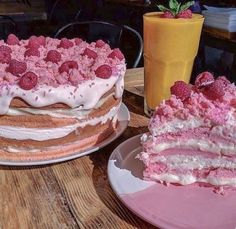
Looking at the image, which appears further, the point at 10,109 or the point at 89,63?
the point at 89,63

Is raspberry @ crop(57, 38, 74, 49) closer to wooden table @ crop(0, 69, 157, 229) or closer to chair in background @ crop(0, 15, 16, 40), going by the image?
wooden table @ crop(0, 69, 157, 229)

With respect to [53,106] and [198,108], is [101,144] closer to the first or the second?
[53,106]

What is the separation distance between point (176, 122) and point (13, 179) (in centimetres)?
40

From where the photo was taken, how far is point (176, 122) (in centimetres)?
87

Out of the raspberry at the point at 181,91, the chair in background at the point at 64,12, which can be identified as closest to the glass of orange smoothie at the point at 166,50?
the raspberry at the point at 181,91

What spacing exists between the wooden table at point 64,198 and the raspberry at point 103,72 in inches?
7.9

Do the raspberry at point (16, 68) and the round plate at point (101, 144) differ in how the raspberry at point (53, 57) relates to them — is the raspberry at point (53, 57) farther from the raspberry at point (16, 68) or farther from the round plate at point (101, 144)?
the round plate at point (101, 144)

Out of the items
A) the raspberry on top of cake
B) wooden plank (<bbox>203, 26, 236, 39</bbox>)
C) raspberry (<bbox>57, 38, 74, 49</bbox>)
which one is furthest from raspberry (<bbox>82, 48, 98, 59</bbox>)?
wooden plank (<bbox>203, 26, 236, 39</bbox>)

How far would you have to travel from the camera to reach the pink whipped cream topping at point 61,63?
0.97m

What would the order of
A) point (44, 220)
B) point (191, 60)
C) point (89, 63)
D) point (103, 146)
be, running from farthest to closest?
1. point (191, 60)
2. point (89, 63)
3. point (103, 146)
4. point (44, 220)

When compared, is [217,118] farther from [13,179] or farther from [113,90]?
[13,179]

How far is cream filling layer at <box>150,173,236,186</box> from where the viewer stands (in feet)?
2.77

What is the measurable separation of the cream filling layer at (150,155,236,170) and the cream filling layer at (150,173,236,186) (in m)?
0.03

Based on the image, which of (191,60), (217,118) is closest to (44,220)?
(217,118)
